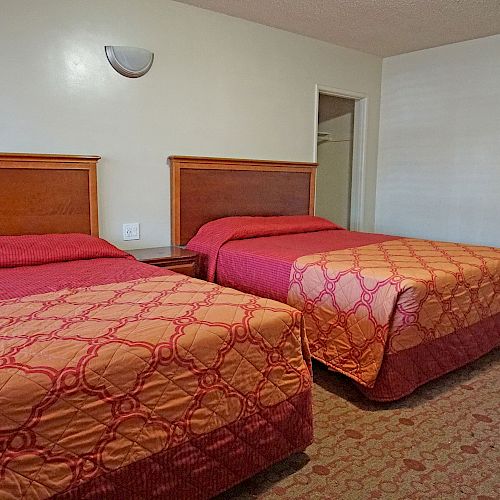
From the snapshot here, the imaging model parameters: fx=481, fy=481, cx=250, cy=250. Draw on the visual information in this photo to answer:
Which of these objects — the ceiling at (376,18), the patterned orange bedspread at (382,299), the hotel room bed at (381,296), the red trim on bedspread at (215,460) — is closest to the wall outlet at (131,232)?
the hotel room bed at (381,296)

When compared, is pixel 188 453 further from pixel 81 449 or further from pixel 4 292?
pixel 4 292

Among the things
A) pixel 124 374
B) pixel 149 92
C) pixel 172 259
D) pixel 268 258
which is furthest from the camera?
pixel 149 92

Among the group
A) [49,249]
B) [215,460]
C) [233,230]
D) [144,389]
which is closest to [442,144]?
[233,230]

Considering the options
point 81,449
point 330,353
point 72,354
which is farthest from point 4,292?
point 330,353

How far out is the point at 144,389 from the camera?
127cm

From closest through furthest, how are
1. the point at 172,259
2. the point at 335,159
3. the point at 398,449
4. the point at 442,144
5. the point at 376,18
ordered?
the point at 398,449, the point at 172,259, the point at 376,18, the point at 442,144, the point at 335,159

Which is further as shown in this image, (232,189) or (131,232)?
(232,189)

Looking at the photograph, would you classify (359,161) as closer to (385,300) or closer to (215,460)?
(385,300)

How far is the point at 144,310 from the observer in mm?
1548

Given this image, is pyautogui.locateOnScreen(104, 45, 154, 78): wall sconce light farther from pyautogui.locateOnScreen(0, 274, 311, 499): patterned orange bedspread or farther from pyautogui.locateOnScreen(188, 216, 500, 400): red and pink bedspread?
pyautogui.locateOnScreen(0, 274, 311, 499): patterned orange bedspread

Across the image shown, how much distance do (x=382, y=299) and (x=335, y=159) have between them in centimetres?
323

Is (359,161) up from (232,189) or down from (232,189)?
up

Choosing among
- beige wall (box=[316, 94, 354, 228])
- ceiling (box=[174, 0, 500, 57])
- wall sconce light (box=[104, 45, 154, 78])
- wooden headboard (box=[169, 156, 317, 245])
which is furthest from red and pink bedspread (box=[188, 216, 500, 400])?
beige wall (box=[316, 94, 354, 228])

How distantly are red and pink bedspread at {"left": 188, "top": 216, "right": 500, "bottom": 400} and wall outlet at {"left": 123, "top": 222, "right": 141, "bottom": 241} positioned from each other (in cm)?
63
